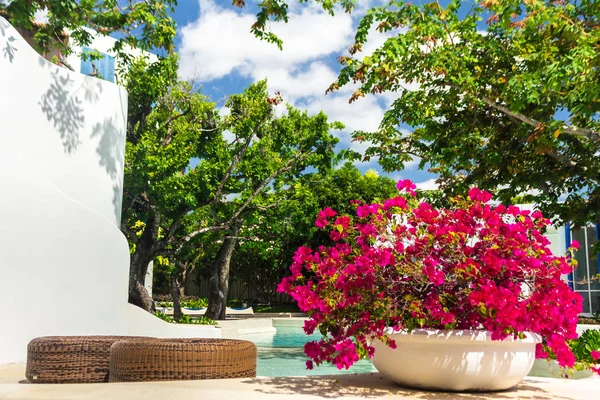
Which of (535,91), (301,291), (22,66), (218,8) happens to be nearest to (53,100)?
(22,66)

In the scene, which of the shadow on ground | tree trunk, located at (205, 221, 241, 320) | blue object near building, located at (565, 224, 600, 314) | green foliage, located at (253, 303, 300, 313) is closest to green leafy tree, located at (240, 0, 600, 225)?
the shadow on ground

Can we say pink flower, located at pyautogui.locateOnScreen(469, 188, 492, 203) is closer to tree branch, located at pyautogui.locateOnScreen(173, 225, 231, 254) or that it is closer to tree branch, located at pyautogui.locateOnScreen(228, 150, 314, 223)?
tree branch, located at pyautogui.locateOnScreen(228, 150, 314, 223)

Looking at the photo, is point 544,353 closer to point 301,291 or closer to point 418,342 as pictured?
point 418,342

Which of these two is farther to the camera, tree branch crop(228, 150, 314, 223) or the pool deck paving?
tree branch crop(228, 150, 314, 223)

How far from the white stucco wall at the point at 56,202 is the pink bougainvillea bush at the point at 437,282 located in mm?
5363

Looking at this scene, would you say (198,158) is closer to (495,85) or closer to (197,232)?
(197,232)

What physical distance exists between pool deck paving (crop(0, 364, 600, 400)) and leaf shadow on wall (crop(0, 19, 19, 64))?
5.91 m

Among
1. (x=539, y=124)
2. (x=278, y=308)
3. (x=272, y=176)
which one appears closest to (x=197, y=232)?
(x=272, y=176)

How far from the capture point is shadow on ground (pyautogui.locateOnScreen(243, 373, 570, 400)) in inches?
173

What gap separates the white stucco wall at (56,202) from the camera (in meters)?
8.58

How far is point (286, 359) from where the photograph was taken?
13188 mm

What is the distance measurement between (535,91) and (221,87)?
11565mm

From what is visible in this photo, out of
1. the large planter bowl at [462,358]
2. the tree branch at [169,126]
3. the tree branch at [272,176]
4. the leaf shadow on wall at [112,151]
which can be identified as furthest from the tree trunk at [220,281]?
the large planter bowl at [462,358]

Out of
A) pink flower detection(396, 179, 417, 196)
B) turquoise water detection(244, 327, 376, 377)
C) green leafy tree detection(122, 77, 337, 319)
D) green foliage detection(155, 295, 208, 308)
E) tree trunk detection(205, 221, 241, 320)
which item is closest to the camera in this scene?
pink flower detection(396, 179, 417, 196)
